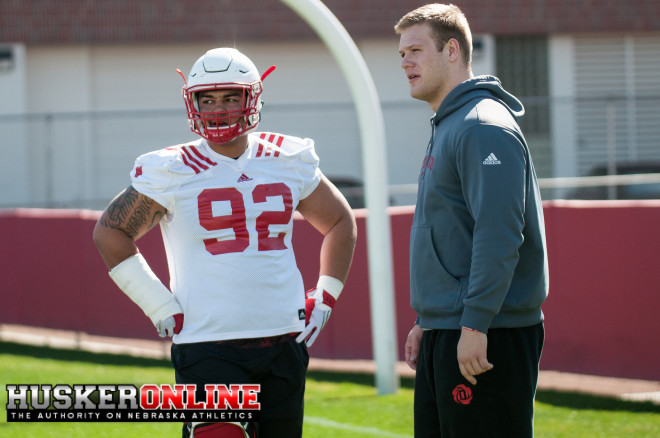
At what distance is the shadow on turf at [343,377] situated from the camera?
674cm

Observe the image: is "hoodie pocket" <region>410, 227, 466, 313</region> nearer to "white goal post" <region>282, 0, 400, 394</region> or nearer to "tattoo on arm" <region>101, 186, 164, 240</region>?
"tattoo on arm" <region>101, 186, 164, 240</region>

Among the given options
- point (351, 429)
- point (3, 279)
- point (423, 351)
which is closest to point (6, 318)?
point (3, 279)

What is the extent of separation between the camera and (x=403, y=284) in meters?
8.43

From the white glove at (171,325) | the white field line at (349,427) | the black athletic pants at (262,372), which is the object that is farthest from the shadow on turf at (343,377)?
the white glove at (171,325)

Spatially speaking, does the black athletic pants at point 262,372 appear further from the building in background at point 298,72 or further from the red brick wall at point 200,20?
the red brick wall at point 200,20

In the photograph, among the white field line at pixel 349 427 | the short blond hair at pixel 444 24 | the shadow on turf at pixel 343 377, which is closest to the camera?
the short blond hair at pixel 444 24

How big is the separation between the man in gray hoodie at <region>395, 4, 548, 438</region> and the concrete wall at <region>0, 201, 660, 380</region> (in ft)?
13.3

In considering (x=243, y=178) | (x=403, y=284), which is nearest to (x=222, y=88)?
(x=243, y=178)

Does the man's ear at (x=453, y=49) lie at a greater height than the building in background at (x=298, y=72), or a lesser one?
lesser

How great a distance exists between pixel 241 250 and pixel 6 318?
735 cm

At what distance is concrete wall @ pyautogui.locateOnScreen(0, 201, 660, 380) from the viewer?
7.23 m

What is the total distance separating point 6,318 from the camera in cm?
1026

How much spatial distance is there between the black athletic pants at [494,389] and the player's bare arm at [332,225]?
82 cm

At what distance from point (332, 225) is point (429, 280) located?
2.57 feet
